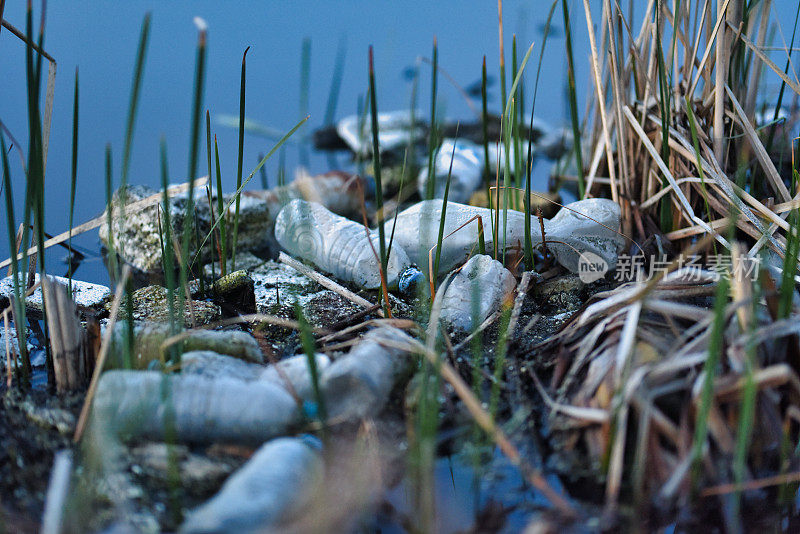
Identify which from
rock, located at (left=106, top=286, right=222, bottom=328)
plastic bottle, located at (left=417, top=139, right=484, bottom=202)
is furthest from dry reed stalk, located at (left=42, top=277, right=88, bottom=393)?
plastic bottle, located at (left=417, top=139, right=484, bottom=202)

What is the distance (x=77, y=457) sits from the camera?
1.23 metres

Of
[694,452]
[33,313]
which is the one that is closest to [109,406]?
[33,313]

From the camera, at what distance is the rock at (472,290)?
1.74 m

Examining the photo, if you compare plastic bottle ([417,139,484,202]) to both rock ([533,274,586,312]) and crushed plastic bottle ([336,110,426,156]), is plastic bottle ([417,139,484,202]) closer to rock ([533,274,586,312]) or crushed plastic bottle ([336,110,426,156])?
crushed plastic bottle ([336,110,426,156])

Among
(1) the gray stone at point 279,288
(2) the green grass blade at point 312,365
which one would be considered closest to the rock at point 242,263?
(1) the gray stone at point 279,288

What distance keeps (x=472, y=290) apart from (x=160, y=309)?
874 mm

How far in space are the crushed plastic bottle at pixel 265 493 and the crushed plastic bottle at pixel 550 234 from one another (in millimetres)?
993

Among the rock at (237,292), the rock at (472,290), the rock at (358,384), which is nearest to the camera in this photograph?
the rock at (358,384)

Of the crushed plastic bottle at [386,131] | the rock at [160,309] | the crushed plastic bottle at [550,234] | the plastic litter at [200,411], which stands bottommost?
the rock at [160,309]

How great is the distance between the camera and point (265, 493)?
3.26 feet

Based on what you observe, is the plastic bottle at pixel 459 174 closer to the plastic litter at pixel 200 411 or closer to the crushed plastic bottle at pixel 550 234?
the crushed plastic bottle at pixel 550 234

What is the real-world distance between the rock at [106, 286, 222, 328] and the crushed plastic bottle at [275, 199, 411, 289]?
17.5 inches

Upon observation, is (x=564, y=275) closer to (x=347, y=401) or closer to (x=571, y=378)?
(x=571, y=378)

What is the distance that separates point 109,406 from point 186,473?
182mm
